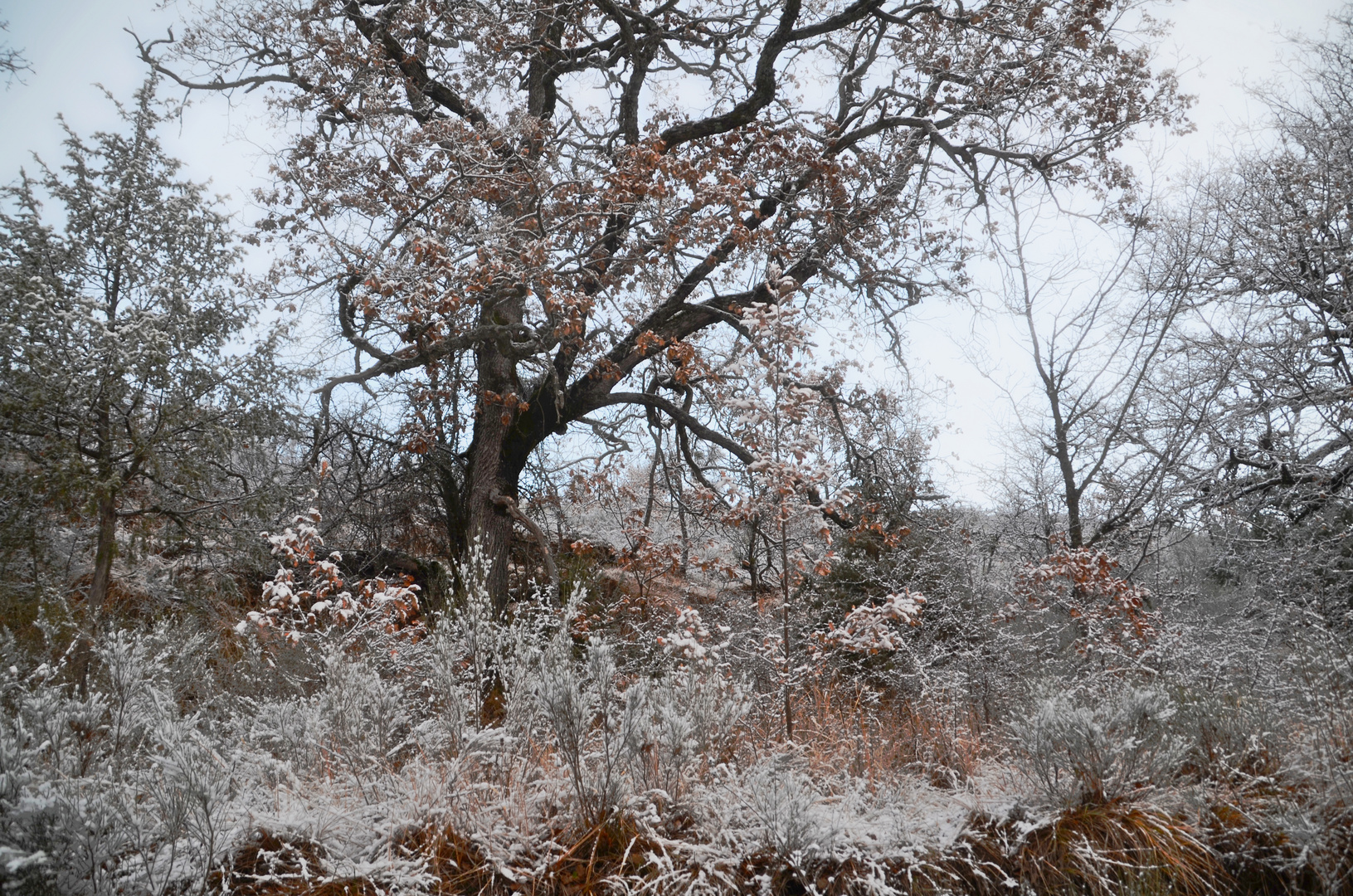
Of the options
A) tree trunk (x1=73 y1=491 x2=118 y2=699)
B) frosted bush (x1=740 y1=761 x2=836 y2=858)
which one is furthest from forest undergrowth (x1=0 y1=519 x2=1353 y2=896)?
tree trunk (x1=73 y1=491 x2=118 y2=699)

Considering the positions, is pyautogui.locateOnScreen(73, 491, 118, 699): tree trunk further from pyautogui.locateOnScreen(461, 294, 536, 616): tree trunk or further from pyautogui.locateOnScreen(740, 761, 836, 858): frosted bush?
pyautogui.locateOnScreen(740, 761, 836, 858): frosted bush

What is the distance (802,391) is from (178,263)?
5359 millimetres

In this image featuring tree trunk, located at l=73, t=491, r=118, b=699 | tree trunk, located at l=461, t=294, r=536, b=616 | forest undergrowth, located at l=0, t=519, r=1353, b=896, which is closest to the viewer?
forest undergrowth, located at l=0, t=519, r=1353, b=896

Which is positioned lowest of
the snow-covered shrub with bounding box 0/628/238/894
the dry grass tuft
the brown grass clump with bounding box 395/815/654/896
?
the brown grass clump with bounding box 395/815/654/896

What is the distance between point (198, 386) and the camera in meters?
5.96

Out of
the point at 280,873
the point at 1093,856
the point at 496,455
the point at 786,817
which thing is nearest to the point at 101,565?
the point at 496,455

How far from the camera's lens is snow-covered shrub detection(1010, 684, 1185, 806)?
3.04 m

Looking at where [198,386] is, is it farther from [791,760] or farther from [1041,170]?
[1041,170]

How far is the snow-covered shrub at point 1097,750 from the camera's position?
3039mm

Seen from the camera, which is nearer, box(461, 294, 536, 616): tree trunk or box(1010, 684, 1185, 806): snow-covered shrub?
box(1010, 684, 1185, 806): snow-covered shrub

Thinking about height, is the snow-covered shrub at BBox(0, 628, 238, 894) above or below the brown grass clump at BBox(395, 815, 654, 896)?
above

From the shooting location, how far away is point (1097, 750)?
3.05 m

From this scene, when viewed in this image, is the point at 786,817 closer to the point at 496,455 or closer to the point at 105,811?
the point at 105,811

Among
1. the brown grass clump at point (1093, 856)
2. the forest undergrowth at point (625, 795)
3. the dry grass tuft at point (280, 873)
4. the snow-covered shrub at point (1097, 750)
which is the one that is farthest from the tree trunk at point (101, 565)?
the snow-covered shrub at point (1097, 750)
